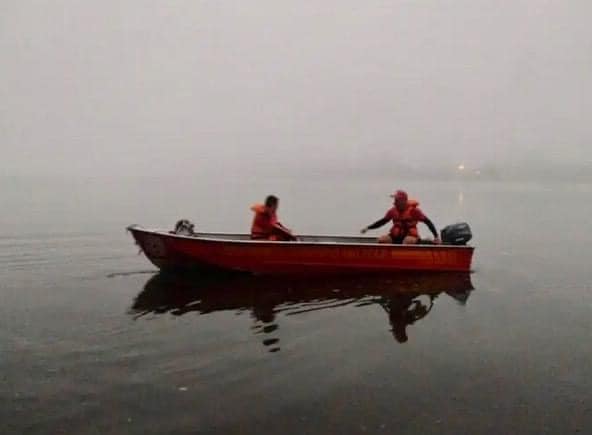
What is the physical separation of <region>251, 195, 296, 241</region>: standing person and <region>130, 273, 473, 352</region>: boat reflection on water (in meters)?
1.07

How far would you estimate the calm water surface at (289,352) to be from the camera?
6.35 m

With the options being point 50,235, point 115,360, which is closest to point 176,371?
point 115,360

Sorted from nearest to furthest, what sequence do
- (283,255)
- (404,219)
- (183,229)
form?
(283,255), (183,229), (404,219)

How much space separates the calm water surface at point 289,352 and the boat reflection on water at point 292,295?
6 cm

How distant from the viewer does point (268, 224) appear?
44.4ft

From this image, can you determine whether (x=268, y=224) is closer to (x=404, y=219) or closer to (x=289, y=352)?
(x=404, y=219)

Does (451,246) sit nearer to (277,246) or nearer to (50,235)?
(277,246)

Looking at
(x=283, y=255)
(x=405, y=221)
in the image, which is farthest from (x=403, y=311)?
(x=405, y=221)

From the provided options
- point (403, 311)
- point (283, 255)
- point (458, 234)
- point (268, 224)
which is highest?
point (268, 224)

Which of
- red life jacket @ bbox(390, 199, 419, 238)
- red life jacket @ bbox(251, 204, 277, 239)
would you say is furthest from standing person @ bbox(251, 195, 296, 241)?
red life jacket @ bbox(390, 199, 419, 238)

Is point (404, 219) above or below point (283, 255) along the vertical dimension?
above

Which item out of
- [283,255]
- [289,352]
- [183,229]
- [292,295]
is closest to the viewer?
[289,352]

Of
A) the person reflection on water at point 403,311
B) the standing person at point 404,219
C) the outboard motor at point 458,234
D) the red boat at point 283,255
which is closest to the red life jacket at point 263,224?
the red boat at point 283,255

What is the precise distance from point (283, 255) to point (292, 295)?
1.33 m
